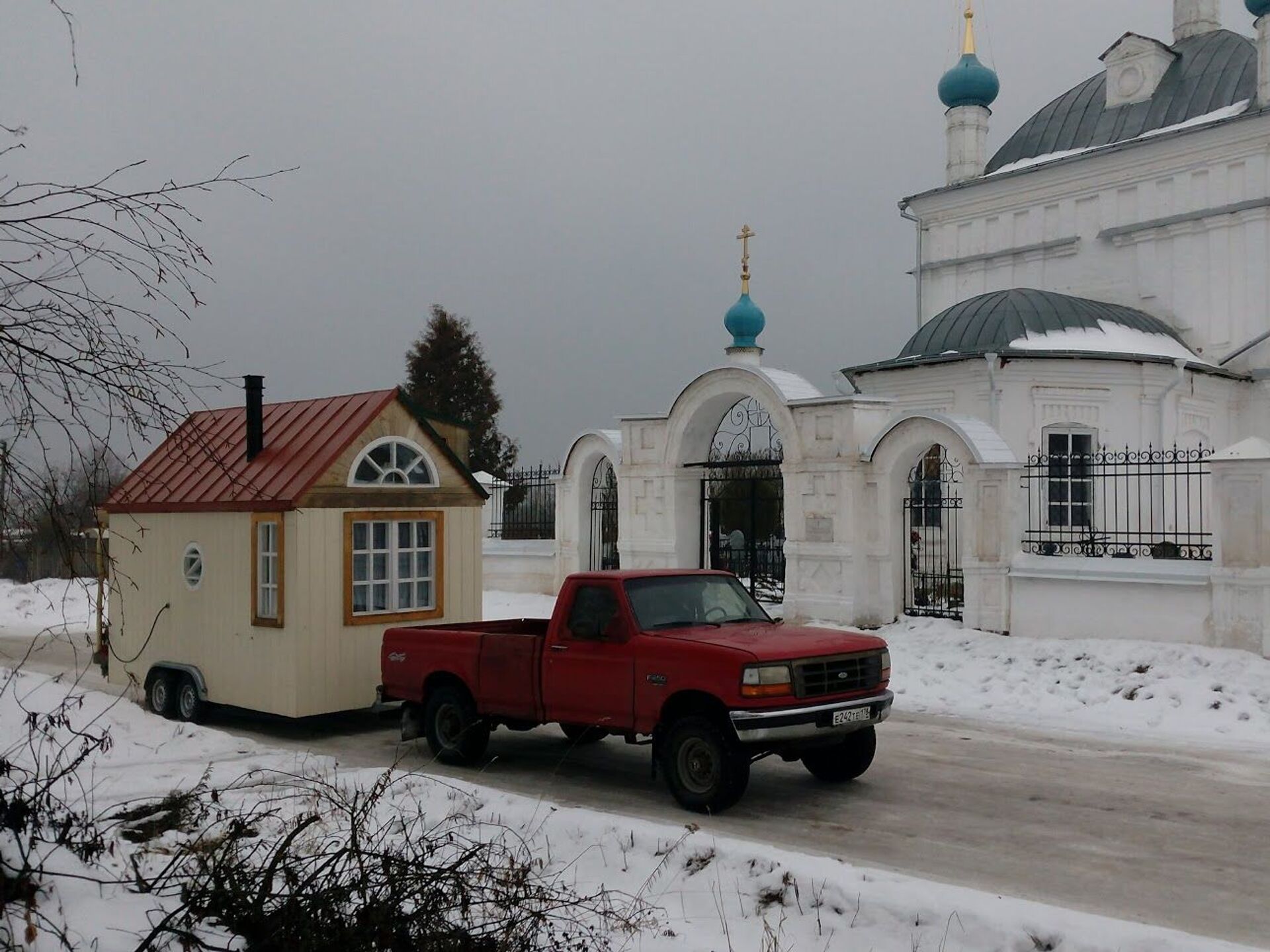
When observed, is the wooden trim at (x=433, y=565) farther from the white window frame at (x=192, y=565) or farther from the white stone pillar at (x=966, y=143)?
the white stone pillar at (x=966, y=143)

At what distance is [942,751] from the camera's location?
10328 millimetres

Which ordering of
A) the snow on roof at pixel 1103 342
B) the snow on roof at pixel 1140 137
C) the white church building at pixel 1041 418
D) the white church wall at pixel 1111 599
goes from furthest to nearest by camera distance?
the snow on roof at pixel 1140 137, the snow on roof at pixel 1103 342, the white church building at pixel 1041 418, the white church wall at pixel 1111 599

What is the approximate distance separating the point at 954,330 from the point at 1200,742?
531 inches

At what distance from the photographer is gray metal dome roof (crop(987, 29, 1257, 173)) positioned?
27.2m

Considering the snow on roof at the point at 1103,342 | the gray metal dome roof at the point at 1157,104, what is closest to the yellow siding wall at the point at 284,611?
the snow on roof at the point at 1103,342

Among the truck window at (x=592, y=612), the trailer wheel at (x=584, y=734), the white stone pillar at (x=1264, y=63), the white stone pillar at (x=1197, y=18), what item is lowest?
the trailer wheel at (x=584, y=734)

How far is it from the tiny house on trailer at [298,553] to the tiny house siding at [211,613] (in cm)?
2

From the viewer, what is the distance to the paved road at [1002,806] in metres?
6.52

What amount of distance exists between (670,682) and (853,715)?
4.17ft

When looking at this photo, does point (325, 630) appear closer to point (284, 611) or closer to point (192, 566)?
point (284, 611)

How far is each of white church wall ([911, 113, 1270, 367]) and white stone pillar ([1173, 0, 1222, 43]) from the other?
6.37 metres

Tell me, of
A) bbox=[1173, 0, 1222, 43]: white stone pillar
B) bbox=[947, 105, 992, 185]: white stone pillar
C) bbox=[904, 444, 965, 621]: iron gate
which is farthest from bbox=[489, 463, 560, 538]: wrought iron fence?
bbox=[1173, 0, 1222, 43]: white stone pillar

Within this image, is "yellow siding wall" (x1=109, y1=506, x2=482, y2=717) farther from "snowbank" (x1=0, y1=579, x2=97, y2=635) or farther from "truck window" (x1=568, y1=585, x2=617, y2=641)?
"snowbank" (x1=0, y1=579, x2=97, y2=635)

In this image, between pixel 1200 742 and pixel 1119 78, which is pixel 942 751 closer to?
pixel 1200 742
